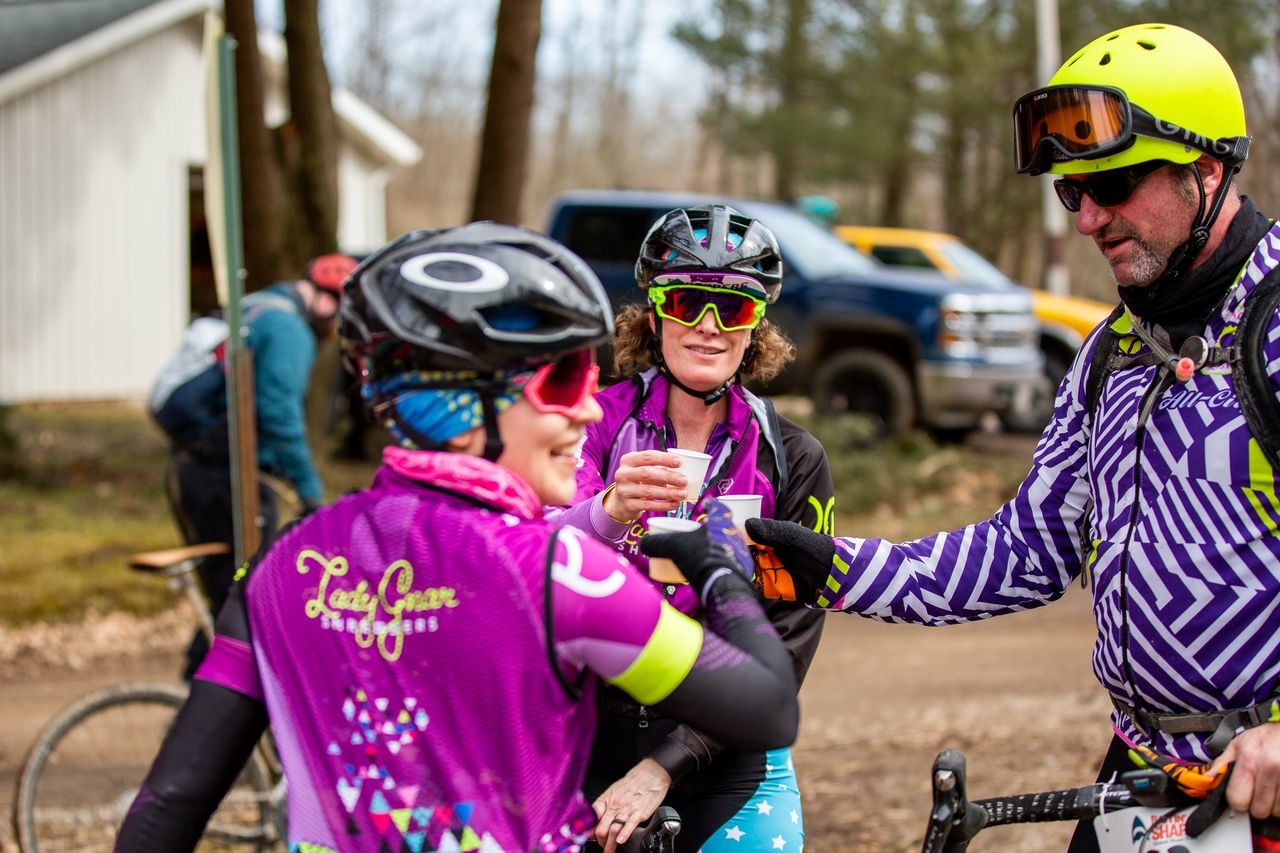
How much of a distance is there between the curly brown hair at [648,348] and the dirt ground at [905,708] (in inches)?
94.9

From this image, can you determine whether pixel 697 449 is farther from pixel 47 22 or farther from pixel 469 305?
pixel 47 22

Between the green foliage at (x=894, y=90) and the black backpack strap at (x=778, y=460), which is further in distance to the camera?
the green foliage at (x=894, y=90)

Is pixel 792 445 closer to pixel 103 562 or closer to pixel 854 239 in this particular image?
pixel 103 562

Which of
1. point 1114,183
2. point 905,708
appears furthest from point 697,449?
point 905,708

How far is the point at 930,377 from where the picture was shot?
1320 centimetres

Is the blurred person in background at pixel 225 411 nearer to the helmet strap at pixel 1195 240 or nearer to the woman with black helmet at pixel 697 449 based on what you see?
the woman with black helmet at pixel 697 449

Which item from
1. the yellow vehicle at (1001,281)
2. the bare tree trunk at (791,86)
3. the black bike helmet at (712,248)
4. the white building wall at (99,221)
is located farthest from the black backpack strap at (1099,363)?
the bare tree trunk at (791,86)

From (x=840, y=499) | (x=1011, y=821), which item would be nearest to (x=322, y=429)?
(x=840, y=499)

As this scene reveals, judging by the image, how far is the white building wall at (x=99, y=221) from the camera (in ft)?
60.0

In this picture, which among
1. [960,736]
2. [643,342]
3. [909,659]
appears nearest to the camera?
[643,342]

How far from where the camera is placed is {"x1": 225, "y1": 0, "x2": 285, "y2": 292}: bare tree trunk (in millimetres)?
10047

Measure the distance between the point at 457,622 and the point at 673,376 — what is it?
1.64 m

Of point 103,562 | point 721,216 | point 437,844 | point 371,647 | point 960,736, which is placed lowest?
point 103,562

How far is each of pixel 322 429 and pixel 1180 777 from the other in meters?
8.84
